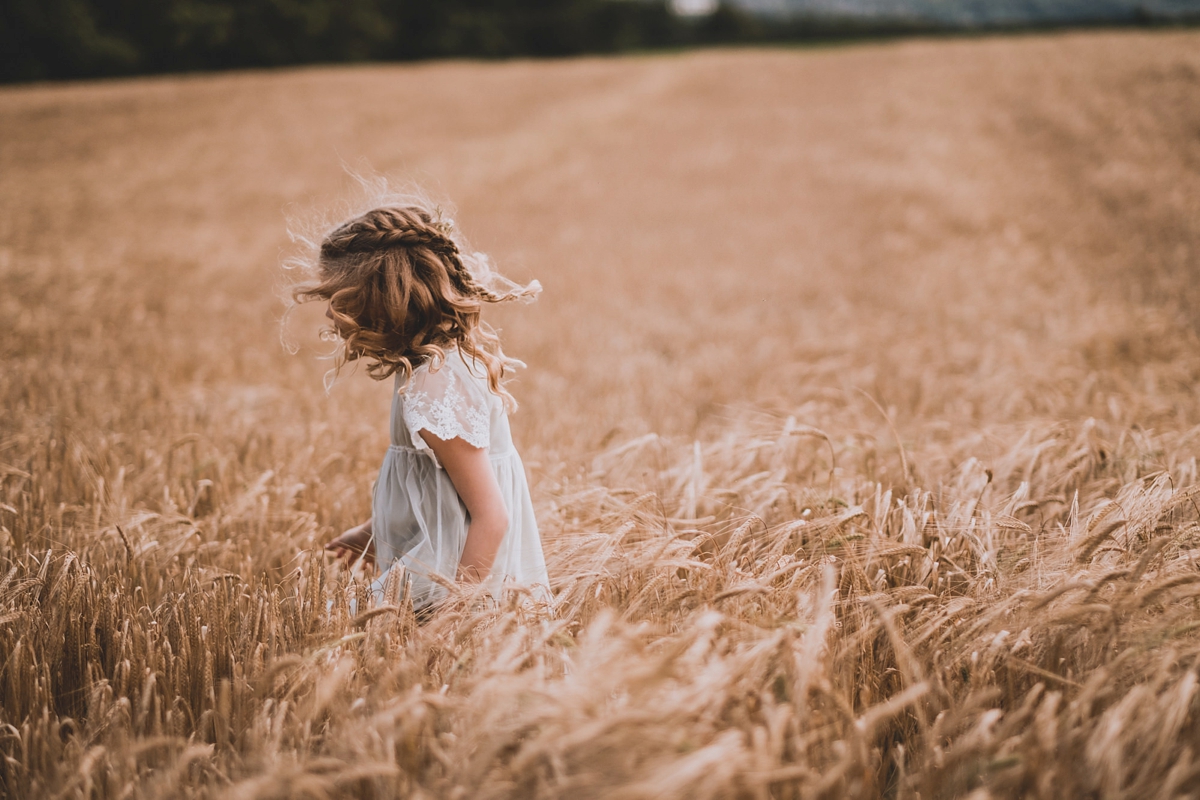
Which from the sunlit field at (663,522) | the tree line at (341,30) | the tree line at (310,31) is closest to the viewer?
the sunlit field at (663,522)

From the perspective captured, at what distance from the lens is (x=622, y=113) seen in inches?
814

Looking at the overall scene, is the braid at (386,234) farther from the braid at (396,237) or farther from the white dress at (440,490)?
the white dress at (440,490)

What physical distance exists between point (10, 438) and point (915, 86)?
83.3 ft

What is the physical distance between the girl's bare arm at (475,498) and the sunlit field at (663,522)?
13 centimetres

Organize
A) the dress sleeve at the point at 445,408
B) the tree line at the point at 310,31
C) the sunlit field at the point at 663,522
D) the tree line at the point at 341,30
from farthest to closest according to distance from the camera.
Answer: the tree line at the point at 341,30
the tree line at the point at 310,31
the dress sleeve at the point at 445,408
the sunlit field at the point at 663,522

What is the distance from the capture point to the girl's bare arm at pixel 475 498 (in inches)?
68.8

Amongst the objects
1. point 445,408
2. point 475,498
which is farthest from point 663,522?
point 445,408

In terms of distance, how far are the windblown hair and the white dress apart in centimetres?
7

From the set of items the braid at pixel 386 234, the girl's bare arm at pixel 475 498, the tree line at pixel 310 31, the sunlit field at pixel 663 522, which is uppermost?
the tree line at pixel 310 31

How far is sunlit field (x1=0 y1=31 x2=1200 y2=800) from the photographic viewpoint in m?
1.21

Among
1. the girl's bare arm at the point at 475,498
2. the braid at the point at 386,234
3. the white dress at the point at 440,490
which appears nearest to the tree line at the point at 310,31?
the braid at the point at 386,234

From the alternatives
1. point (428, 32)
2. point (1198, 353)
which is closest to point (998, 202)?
point (1198, 353)

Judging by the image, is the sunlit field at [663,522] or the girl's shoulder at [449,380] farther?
the girl's shoulder at [449,380]

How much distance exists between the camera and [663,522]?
7.23ft
